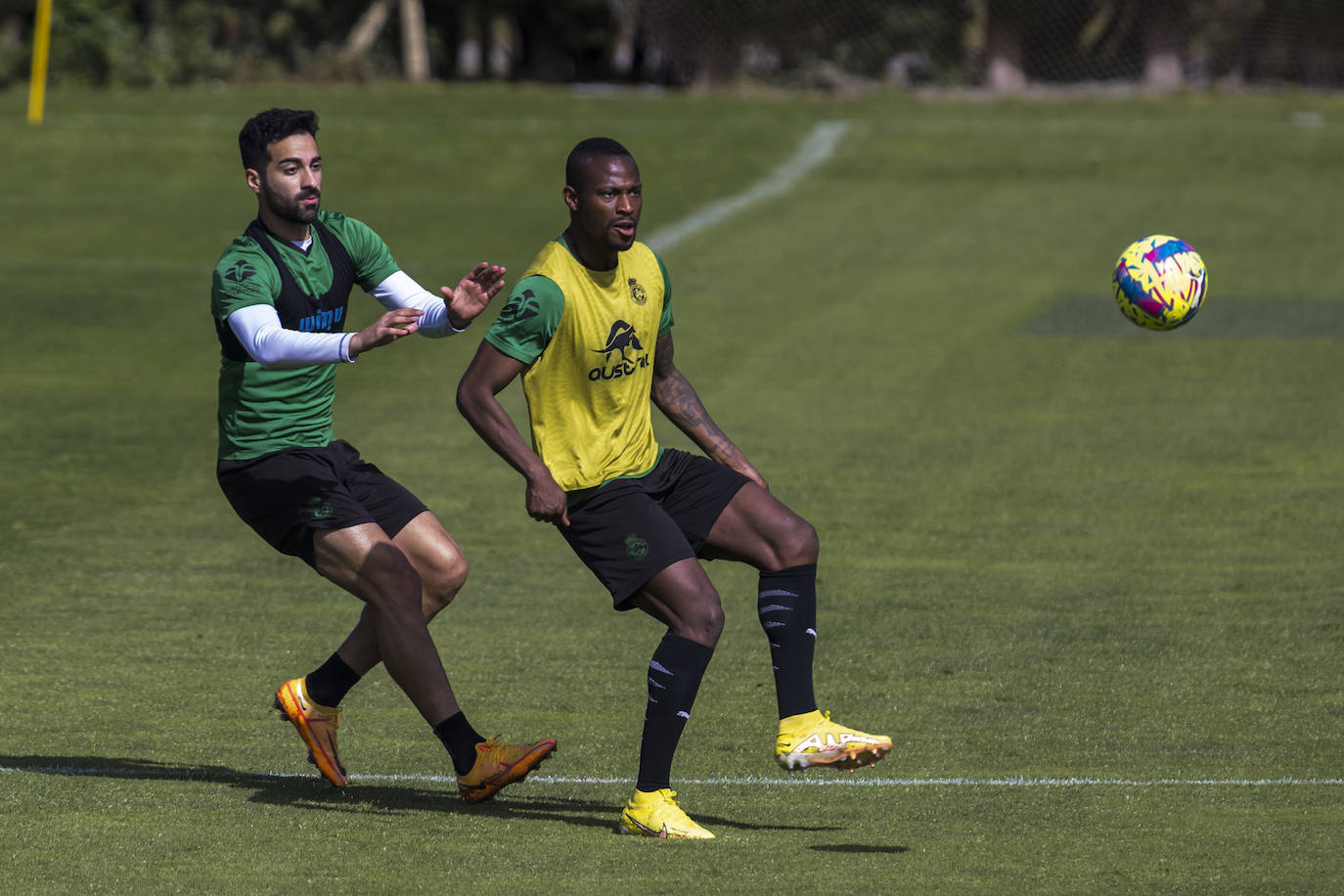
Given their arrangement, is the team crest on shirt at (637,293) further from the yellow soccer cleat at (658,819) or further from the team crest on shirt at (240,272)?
the yellow soccer cleat at (658,819)

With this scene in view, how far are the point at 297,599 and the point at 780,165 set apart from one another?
21131 mm

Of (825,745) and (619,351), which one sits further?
(619,351)

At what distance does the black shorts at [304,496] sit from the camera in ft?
23.2

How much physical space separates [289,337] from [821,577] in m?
5.27

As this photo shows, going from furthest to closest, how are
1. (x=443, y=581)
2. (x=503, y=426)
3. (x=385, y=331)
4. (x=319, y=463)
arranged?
1. (x=443, y=581)
2. (x=319, y=463)
3. (x=503, y=426)
4. (x=385, y=331)

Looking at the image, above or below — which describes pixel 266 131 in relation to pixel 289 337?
above

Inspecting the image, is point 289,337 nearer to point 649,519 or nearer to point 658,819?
point 649,519

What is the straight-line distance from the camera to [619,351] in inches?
272

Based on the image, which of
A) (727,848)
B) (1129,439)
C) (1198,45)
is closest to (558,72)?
(1198,45)

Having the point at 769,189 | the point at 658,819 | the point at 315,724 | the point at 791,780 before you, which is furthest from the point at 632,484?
the point at 769,189

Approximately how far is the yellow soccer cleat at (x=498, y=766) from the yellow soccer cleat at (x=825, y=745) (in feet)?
2.67

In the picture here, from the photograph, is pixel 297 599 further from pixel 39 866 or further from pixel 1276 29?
pixel 1276 29

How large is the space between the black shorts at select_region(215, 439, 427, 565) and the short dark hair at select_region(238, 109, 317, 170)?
1006 mm

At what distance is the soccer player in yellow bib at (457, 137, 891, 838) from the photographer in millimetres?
6652
